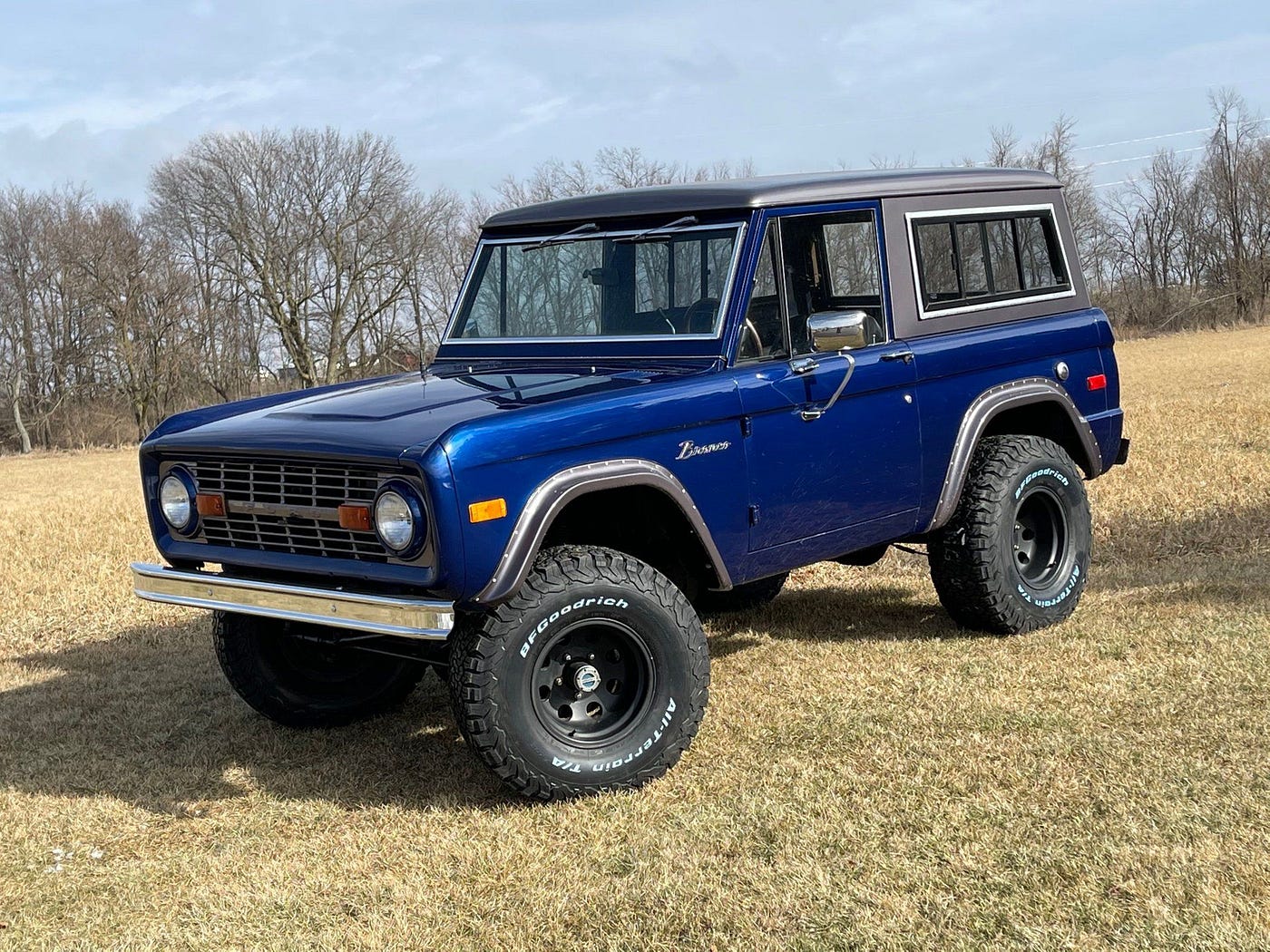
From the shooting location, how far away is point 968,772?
15.5ft

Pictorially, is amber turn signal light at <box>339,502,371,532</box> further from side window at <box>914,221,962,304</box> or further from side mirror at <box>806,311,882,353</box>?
side window at <box>914,221,962,304</box>

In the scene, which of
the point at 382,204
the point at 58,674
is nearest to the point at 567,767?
the point at 58,674

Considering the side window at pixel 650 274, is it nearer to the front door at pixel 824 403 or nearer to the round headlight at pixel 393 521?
the front door at pixel 824 403

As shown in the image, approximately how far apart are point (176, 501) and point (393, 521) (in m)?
1.33

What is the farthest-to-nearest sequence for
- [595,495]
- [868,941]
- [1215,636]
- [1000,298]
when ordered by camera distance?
[1000,298]
[1215,636]
[595,495]
[868,941]

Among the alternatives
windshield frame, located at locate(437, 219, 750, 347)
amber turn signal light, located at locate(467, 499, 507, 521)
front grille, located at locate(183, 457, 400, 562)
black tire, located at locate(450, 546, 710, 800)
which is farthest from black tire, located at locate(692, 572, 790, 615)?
amber turn signal light, located at locate(467, 499, 507, 521)

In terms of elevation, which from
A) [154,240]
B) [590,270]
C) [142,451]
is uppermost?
[154,240]

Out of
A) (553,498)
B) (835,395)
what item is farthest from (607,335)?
(553,498)

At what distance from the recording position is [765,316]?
5527mm

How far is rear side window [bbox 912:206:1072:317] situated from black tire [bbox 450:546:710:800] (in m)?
2.23

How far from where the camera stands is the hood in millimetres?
4621

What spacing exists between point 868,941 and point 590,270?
3.28 meters

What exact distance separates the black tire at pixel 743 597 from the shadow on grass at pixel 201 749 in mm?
1718

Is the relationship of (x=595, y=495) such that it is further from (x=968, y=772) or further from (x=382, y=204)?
(x=382, y=204)
